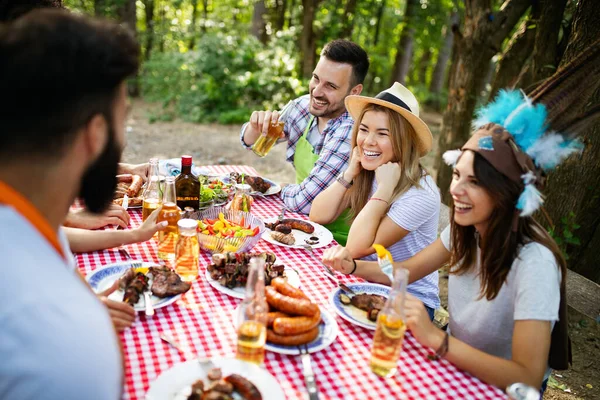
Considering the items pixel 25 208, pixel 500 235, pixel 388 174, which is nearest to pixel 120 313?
pixel 25 208

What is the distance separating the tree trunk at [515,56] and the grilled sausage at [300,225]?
166 inches

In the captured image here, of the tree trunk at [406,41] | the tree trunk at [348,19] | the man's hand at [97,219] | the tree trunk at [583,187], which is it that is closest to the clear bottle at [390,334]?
the man's hand at [97,219]

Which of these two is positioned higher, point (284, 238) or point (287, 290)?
point (287, 290)

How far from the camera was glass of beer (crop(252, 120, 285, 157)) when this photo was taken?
355 centimetres

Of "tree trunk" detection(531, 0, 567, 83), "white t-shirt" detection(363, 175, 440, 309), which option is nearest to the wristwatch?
"white t-shirt" detection(363, 175, 440, 309)

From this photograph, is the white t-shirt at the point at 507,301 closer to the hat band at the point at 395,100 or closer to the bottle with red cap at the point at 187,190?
the hat band at the point at 395,100

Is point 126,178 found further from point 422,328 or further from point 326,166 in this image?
point 422,328

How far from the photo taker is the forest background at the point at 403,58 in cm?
474

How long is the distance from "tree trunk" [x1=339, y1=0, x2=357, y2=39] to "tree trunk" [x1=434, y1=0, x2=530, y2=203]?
21.7ft

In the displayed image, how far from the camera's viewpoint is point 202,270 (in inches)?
94.0

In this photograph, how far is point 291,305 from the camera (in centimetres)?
186

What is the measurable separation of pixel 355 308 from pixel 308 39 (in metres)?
11.0

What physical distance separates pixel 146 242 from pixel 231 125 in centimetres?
959

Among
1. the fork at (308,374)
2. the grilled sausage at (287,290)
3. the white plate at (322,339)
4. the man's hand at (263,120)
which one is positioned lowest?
the white plate at (322,339)
